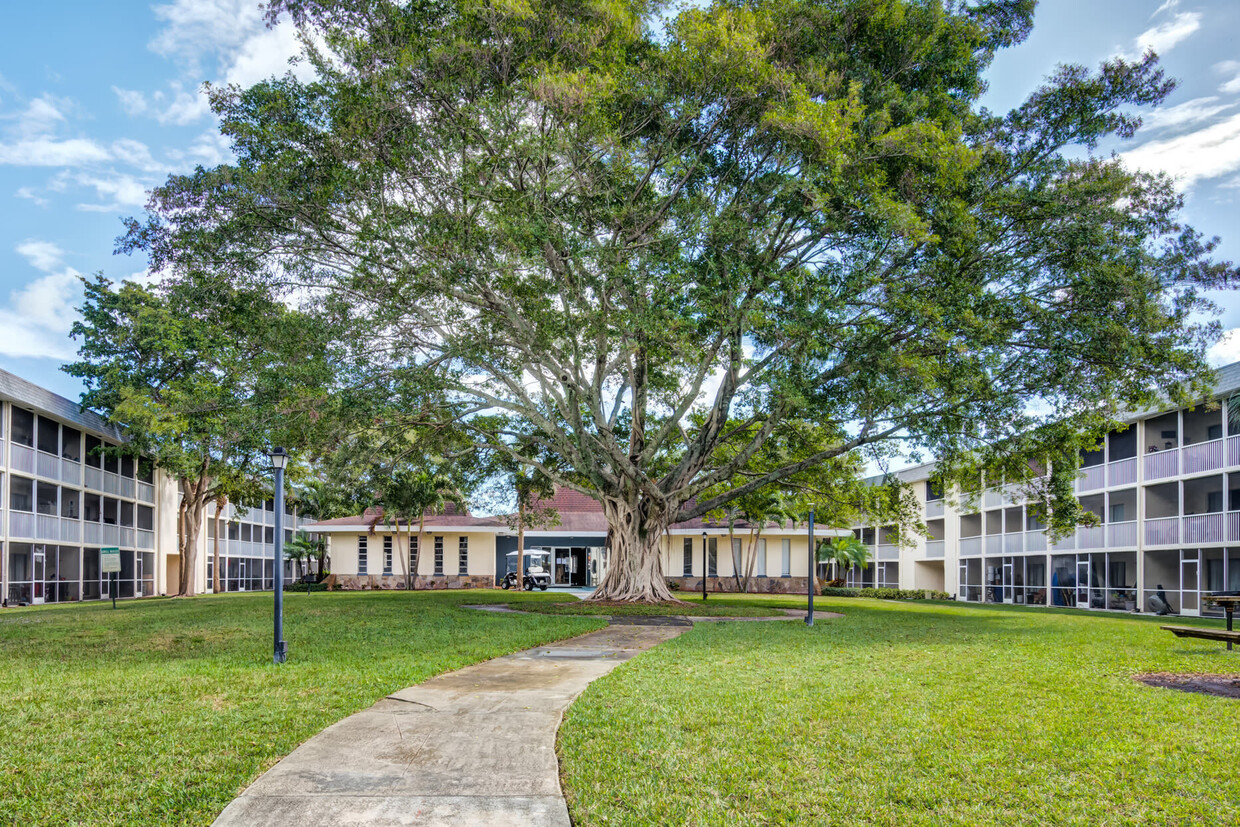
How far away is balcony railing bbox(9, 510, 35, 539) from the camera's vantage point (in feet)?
92.5

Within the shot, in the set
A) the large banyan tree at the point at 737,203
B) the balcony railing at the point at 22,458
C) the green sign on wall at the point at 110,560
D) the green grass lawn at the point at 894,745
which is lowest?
the green sign on wall at the point at 110,560

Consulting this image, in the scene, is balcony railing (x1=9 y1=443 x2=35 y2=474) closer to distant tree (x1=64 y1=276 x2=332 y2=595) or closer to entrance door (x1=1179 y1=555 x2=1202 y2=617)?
distant tree (x1=64 y1=276 x2=332 y2=595)

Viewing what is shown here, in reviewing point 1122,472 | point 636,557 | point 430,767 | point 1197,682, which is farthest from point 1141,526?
point 430,767

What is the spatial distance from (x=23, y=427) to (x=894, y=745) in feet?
104

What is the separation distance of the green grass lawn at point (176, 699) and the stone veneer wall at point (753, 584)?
2811 cm

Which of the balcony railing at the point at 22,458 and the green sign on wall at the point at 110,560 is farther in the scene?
the balcony railing at the point at 22,458

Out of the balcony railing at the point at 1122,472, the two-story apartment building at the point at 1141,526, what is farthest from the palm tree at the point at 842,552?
the balcony railing at the point at 1122,472

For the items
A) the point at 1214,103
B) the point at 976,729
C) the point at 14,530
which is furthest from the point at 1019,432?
the point at 14,530

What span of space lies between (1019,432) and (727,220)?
861 centimetres

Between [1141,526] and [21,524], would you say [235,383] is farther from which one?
[1141,526]

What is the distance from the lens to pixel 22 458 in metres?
28.9

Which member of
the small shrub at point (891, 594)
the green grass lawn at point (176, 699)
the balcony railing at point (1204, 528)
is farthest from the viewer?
the small shrub at point (891, 594)

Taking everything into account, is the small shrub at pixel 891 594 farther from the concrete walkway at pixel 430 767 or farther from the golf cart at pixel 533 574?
the concrete walkway at pixel 430 767

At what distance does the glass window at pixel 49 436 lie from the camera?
31.1 m
